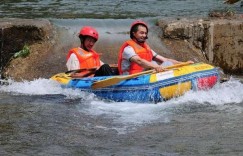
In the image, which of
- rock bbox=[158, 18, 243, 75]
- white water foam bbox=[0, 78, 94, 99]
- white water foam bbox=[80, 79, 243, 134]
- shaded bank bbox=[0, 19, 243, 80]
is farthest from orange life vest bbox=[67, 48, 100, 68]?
rock bbox=[158, 18, 243, 75]

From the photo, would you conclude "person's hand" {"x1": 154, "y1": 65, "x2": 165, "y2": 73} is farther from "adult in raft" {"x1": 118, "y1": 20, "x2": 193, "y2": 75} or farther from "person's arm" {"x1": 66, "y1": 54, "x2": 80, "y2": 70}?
"person's arm" {"x1": 66, "y1": 54, "x2": 80, "y2": 70}

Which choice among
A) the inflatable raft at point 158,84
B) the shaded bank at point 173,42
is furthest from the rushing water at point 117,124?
the shaded bank at point 173,42

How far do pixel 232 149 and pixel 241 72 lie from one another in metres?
5.79

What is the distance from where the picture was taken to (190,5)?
1622 centimetres

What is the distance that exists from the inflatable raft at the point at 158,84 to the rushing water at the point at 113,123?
4.7 inches

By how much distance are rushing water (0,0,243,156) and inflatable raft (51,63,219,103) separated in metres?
0.12

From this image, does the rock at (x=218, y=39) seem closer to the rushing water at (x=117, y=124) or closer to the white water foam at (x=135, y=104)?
the white water foam at (x=135, y=104)

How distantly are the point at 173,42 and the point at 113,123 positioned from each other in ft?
16.0

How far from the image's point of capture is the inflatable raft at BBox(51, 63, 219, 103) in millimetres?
7906

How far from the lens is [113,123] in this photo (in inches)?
273

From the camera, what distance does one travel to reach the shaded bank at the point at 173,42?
1112 cm

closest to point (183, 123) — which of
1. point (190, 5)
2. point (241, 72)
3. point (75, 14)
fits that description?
point (241, 72)

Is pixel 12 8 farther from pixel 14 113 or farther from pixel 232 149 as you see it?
pixel 232 149

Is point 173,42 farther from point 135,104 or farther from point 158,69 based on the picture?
point 135,104
